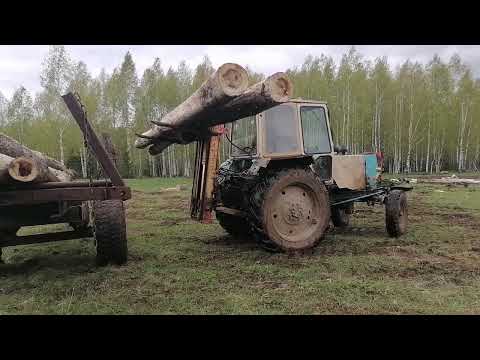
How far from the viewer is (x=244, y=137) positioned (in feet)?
20.6

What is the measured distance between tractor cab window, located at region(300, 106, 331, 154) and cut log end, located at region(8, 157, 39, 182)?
3.64 metres

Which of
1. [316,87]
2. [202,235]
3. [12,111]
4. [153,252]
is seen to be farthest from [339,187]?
[12,111]

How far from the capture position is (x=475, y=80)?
33406mm

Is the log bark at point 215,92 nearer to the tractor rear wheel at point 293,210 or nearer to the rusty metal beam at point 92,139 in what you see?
the rusty metal beam at point 92,139

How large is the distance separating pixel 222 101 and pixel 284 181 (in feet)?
5.66

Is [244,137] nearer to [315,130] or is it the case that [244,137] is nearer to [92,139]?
[315,130]

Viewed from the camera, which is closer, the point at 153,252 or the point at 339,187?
the point at 153,252

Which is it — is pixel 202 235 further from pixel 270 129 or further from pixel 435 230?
pixel 435 230

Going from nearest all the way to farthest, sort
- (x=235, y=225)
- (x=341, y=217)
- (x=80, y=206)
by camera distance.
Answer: (x=80, y=206) < (x=235, y=225) < (x=341, y=217)

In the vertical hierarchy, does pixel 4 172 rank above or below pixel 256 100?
below

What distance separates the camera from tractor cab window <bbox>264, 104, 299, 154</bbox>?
226 inches

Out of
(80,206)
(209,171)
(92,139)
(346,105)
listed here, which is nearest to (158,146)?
(209,171)
